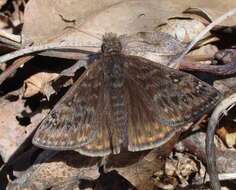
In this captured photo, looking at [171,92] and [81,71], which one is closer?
[171,92]

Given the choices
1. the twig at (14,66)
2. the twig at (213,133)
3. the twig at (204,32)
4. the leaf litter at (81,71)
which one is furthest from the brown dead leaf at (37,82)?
the twig at (213,133)

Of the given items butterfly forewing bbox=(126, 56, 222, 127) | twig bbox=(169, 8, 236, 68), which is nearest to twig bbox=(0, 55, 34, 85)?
butterfly forewing bbox=(126, 56, 222, 127)

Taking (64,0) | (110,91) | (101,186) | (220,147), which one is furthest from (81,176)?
(64,0)

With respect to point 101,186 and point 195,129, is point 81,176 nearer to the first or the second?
point 101,186

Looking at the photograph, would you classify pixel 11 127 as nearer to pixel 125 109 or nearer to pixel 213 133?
pixel 125 109

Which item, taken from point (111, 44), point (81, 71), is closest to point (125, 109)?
point (111, 44)

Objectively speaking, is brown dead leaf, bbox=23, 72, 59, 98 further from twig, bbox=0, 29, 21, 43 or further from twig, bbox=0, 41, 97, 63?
twig, bbox=0, 29, 21, 43
